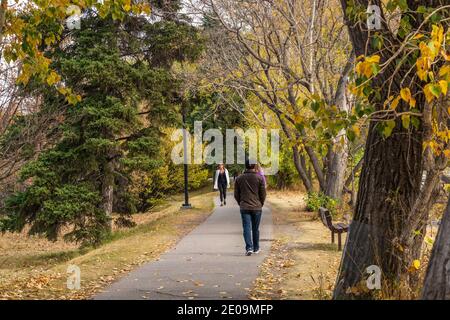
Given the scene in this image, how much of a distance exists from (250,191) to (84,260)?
3.73m

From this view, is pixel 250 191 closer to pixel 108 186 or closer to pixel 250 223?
pixel 250 223

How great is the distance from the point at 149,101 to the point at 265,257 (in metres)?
10.6

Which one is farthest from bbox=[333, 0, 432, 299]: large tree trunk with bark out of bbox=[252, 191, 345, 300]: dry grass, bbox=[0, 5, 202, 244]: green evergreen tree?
bbox=[0, 5, 202, 244]: green evergreen tree

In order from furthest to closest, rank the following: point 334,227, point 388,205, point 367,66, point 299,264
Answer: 1. point 334,227
2. point 299,264
3. point 388,205
4. point 367,66

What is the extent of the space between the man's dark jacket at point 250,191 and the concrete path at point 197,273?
1.01 meters

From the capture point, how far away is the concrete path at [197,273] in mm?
7801

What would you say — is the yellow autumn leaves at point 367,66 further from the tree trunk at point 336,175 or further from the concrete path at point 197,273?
the tree trunk at point 336,175

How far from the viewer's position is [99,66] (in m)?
18.1

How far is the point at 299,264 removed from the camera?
10.5 metres

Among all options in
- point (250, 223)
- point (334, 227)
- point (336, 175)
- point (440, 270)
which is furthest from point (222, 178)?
point (440, 270)

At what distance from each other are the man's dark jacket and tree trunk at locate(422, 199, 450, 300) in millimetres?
6339
